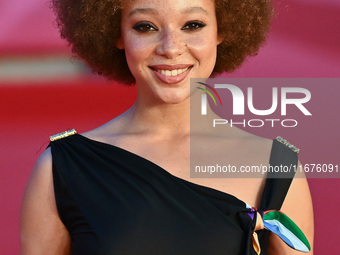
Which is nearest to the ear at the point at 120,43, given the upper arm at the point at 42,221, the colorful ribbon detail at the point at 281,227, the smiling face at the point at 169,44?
the smiling face at the point at 169,44

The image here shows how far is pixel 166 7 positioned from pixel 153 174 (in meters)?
0.40

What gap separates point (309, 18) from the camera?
2.77 metres

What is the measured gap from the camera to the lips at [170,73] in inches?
73.6

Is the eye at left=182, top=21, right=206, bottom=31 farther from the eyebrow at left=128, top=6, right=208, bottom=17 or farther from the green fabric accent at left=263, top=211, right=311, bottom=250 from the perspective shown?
the green fabric accent at left=263, top=211, right=311, bottom=250

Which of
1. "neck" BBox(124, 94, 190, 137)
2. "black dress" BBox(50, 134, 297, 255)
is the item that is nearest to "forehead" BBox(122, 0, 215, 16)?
"neck" BBox(124, 94, 190, 137)

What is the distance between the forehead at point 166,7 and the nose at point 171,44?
5 centimetres

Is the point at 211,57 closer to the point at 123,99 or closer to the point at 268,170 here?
the point at 268,170

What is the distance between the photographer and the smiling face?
6.11ft

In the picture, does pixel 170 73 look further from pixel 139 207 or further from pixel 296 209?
pixel 296 209

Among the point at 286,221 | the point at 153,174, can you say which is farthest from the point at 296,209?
the point at 153,174

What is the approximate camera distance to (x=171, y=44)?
1852 millimetres

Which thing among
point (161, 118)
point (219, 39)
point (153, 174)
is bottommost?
point (153, 174)

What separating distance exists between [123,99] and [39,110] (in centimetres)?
29

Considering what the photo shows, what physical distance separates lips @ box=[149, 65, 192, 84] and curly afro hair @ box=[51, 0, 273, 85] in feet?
0.67
